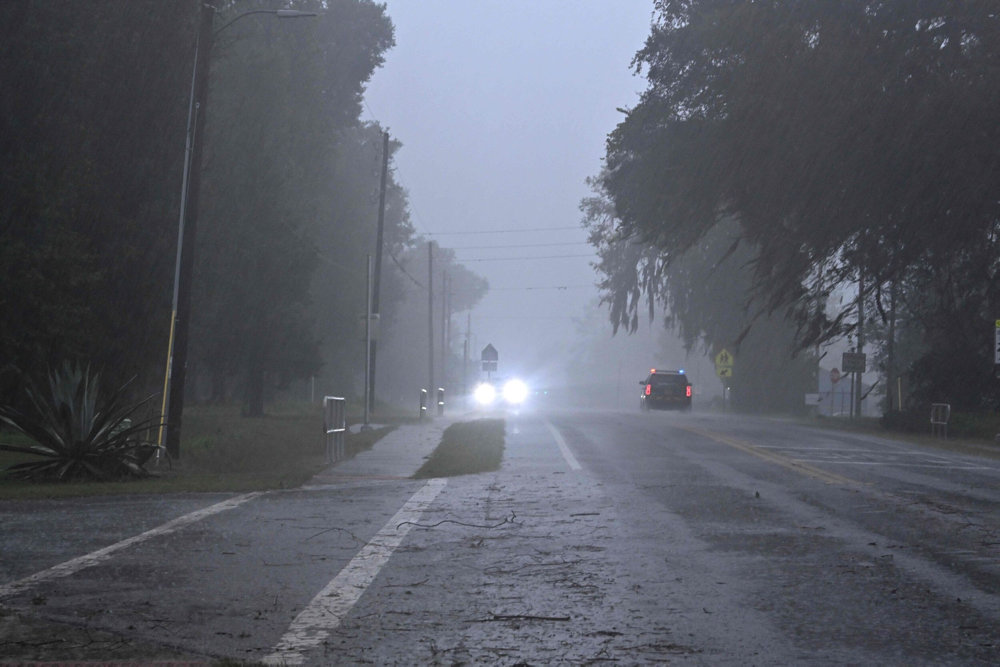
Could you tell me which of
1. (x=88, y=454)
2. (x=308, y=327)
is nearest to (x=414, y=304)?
(x=308, y=327)

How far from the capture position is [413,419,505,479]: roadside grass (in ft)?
57.3

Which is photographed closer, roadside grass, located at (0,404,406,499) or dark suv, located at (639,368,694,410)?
roadside grass, located at (0,404,406,499)

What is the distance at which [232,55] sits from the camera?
35.2 m

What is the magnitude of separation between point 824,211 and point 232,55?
18.1m

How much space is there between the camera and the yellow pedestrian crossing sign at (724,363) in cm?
5738

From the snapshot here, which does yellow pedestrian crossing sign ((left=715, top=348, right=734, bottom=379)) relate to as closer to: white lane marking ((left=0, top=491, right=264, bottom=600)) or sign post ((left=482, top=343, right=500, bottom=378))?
sign post ((left=482, top=343, right=500, bottom=378))

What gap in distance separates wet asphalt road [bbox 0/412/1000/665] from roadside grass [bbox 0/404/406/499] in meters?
1.08

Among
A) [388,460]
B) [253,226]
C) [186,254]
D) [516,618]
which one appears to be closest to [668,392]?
[253,226]

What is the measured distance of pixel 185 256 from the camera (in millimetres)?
19812

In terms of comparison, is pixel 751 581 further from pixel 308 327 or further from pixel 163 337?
pixel 308 327

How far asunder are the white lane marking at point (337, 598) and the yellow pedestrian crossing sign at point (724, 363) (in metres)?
47.3

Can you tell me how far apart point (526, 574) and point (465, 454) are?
494 inches

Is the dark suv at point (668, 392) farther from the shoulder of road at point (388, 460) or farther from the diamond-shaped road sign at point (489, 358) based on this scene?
the shoulder of road at point (388, 460)

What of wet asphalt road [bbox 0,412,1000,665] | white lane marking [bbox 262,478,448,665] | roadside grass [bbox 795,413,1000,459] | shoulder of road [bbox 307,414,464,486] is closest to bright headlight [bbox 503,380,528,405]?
roadside grass [bbox 795,413,1000,459]
